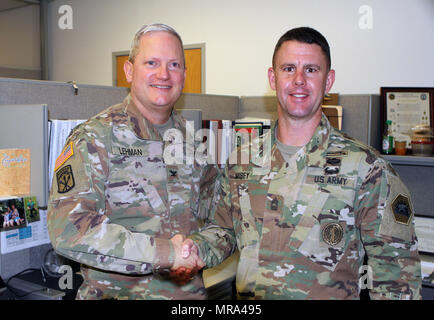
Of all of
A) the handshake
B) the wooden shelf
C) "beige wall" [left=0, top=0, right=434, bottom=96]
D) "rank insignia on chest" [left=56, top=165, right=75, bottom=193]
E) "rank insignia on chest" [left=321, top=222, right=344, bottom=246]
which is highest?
"beige wall" [left=0, top=0, right=434, bottom=96]

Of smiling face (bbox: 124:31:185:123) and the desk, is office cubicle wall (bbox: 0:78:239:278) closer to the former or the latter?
the desk

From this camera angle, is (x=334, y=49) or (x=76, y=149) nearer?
(x=76, y=149)

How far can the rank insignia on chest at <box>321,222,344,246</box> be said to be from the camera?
1216 mm

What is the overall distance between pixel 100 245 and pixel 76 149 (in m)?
0.29

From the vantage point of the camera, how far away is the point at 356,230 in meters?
1.22

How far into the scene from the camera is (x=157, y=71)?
1.34 meters

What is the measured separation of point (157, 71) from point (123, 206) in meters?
0.44

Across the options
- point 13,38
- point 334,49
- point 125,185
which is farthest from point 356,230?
point 13,38

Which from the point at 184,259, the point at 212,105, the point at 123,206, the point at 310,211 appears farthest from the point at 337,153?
the point at 212,105

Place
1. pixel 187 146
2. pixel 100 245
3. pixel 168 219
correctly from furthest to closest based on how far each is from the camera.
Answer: pixel 187 146, pixel 168 219, pixel 100 245

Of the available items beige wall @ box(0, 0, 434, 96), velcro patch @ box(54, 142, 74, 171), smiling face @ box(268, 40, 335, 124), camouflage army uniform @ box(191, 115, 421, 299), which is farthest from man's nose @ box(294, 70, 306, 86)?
beige wall @ box(0, 0, 434, 96)

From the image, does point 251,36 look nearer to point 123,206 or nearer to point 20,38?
point 123,206

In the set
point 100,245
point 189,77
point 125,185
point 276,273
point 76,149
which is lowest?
point 276,273
